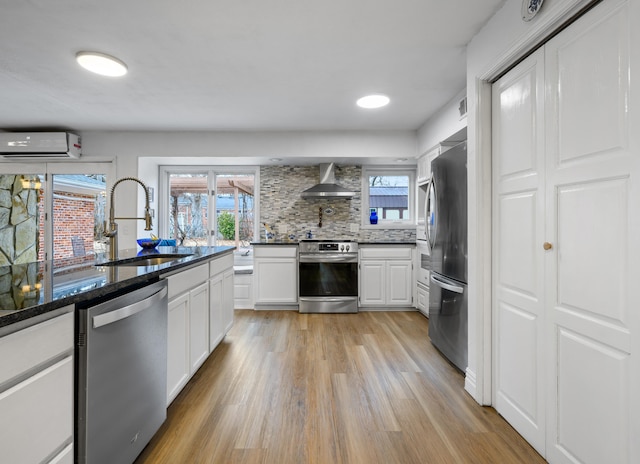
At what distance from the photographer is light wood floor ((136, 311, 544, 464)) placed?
1.58 m

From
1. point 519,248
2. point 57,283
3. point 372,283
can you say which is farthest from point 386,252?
point 57,283

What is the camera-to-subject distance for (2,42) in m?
2.20

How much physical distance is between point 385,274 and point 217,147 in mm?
2771

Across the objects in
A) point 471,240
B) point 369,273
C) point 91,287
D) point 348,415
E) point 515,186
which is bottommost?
point 348,415

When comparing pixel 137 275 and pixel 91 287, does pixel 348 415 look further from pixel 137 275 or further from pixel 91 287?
pixel 91 287

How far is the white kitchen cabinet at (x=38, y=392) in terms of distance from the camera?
2.67 ft

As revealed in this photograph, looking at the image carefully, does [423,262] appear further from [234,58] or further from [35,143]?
[35,143]

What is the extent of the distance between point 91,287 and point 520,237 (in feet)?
6.49

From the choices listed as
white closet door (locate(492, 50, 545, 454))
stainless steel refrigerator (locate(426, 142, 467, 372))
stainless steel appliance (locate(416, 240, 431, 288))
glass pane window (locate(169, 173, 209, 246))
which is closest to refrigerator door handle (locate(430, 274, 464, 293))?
stainless steel refrigerator (locate(426, 142, 467, 372))

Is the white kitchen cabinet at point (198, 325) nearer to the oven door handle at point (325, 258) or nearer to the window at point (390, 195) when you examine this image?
the oven door handle at point (325, 258)

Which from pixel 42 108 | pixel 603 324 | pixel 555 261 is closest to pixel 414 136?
pixel 555 261

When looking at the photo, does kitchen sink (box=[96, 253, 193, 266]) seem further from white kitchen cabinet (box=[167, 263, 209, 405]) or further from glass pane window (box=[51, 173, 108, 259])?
glass pane window (box=[51, 173, 108, 259])

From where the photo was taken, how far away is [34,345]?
90 centimetres

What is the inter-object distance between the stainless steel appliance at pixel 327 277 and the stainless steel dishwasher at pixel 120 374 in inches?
105
